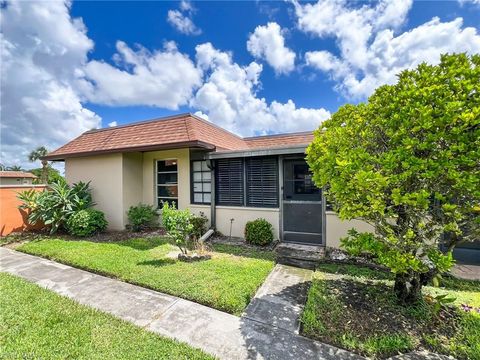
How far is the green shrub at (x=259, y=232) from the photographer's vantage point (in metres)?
6.50

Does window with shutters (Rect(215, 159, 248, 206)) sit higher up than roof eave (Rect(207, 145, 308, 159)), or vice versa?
roof eave (Rect(207, 145, 308, 159))

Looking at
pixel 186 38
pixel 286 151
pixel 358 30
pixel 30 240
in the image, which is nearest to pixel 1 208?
pixel 30 240

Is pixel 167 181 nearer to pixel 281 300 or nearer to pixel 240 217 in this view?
pixel 240 217

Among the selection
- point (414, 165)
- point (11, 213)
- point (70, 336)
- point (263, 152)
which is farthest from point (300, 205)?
point (11, 213)

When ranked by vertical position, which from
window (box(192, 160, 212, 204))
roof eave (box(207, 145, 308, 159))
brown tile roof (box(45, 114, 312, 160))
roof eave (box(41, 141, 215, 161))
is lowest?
window (box(192, 160, 212, 204))

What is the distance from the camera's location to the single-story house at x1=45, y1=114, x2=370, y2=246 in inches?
255

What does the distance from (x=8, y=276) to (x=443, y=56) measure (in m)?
8.71

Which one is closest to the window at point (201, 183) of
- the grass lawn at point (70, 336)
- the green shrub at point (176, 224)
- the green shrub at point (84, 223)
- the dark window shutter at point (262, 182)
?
the dark window shutter at point (262, 182)

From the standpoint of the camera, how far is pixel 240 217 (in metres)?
7.36

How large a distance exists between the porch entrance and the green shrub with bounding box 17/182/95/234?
7.50 meters

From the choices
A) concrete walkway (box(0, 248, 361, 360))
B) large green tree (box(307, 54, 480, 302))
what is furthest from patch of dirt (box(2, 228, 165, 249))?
large green tree (box(307, 54, 480, 302))

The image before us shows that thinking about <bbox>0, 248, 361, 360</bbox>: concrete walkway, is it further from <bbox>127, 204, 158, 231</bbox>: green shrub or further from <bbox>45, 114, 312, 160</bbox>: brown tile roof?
<bbox>45, 114, 312, 160</bbox>: brown tile roof

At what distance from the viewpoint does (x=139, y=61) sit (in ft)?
31.6

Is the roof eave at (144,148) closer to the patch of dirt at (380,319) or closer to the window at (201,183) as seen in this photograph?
the window at (201,183)
